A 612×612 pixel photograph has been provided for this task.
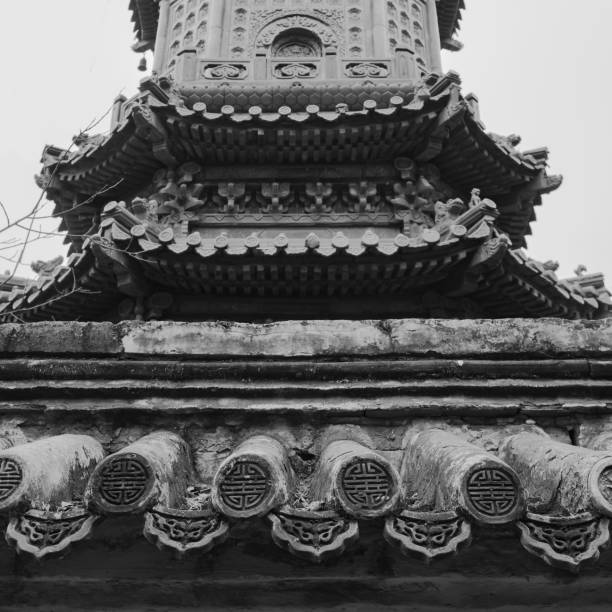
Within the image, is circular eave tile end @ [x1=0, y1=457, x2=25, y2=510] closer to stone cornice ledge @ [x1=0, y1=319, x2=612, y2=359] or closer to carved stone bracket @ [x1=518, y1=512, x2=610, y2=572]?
stone cornice ledge @ [x1=0, y1=319, x2=612, y2=359]

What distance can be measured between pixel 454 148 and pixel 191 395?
6.18 metres

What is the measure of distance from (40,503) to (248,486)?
26.5 inches

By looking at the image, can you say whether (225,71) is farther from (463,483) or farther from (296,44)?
(463,483)

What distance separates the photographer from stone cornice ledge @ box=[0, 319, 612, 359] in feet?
9.73

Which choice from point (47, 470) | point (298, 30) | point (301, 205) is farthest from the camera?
point (298, 30)

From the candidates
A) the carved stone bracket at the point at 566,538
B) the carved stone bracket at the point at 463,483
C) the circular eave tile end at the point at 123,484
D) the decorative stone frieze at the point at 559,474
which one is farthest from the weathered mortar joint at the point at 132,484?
the decorative stone frieze at the point at 559,474

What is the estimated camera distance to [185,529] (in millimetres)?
2025

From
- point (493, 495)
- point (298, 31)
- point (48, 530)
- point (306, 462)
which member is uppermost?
point (298, 31)

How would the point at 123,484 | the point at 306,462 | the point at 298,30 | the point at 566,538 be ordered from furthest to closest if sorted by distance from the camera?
the point at 298,30
the point at 306,462
the point at 123,484
the point at 566,538

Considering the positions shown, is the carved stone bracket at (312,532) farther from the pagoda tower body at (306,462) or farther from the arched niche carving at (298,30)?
the arched niche carving at (298,30)

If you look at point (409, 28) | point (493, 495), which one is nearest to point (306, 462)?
point (493, 495)

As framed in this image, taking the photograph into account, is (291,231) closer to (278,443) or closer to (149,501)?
(278,443)

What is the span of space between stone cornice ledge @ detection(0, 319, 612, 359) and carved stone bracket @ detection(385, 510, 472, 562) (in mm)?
1043

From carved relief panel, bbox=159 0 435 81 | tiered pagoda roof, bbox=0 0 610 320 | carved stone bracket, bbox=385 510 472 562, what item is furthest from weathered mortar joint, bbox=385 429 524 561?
carved relief panel, bbox=159 0 435 81
